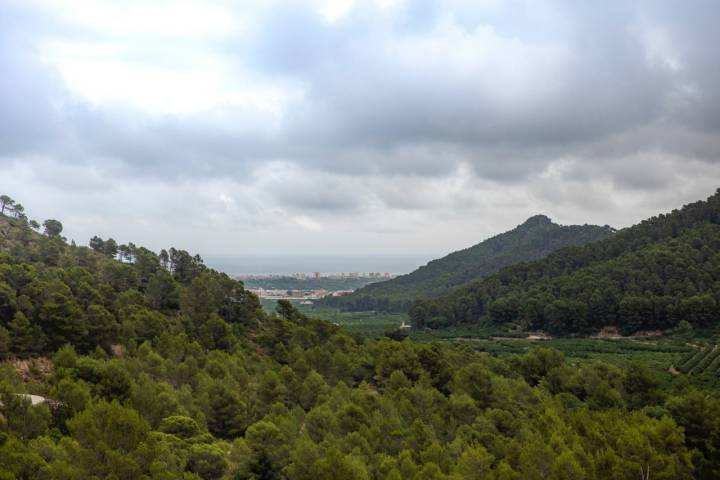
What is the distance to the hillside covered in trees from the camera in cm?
1658

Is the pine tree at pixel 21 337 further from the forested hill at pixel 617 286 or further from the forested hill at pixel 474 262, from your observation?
the forested hill at pixel 474 262

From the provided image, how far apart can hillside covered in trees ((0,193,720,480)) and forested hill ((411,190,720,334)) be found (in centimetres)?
3461

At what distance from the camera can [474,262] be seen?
578 ft

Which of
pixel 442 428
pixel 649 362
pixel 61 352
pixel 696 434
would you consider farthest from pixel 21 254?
pixel 649 362

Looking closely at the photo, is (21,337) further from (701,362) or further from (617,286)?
(617,286)

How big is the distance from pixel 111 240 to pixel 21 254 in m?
16.5

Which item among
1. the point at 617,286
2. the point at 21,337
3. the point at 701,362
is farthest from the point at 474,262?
the point at 21,337

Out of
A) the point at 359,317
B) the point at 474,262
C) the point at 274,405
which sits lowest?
the point at 359,317

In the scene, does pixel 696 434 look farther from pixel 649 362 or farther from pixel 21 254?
pixel 21 254

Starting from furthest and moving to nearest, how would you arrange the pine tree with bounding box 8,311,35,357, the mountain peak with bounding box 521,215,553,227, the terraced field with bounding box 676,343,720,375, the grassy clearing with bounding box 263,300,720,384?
1. the mountain peak with bounding box 521,215,553,227
2. the grassy clearing with bounding box 263,300,720,384
3. the terraced field with bounding box 676,343,720,375
4. the pine tree with bounding box 8,311,35,357

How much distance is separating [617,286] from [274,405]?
2603 inches

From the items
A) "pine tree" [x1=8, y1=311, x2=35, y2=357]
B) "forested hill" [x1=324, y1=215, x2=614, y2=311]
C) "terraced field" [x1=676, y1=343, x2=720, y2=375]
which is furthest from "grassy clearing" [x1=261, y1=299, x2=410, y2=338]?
"pine tree" [x1=8, y1=311, x2=35, y2=357]

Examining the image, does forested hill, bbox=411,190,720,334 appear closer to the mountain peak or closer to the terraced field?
the terraced field

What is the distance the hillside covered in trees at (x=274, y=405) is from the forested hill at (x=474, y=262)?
96.8 meters
